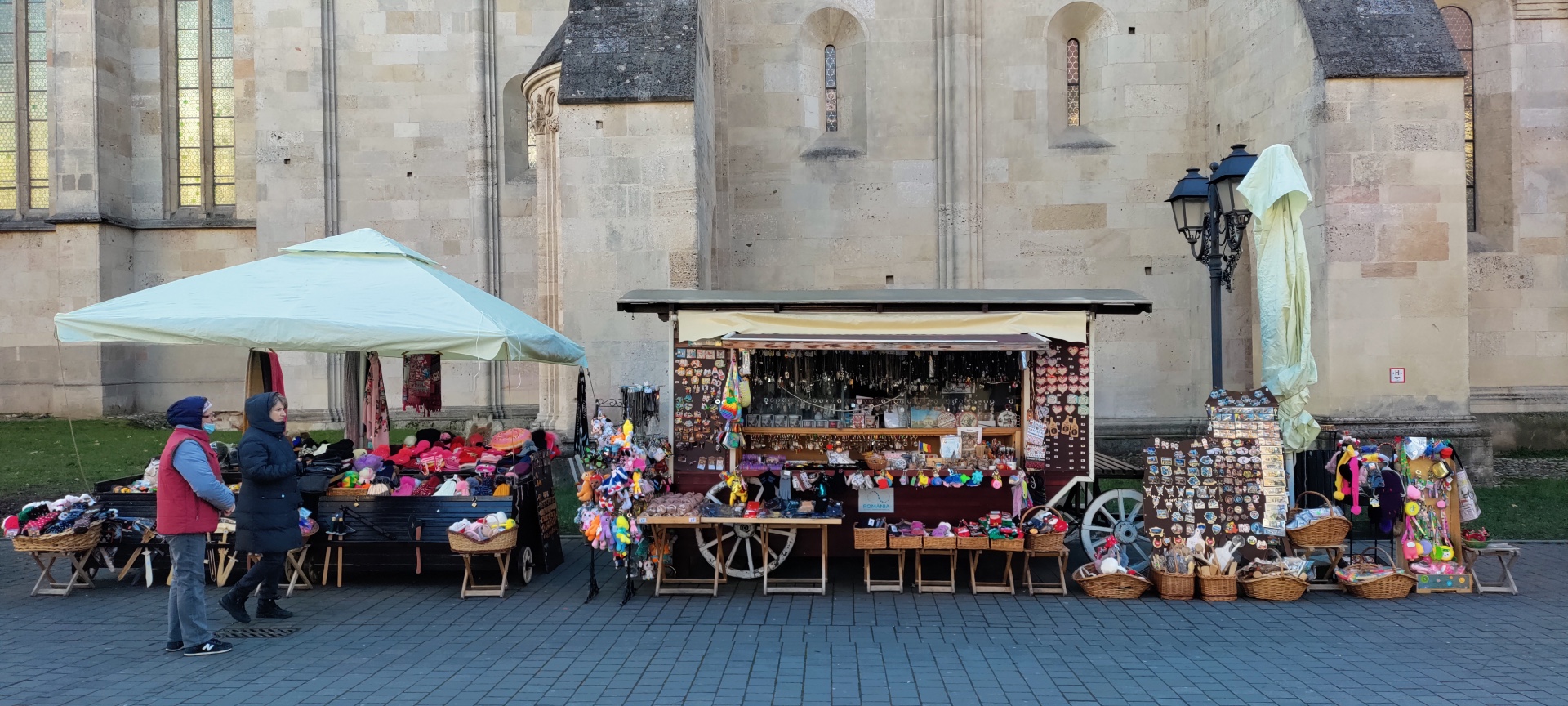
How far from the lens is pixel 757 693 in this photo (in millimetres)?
4887

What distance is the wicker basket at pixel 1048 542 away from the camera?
281 inches

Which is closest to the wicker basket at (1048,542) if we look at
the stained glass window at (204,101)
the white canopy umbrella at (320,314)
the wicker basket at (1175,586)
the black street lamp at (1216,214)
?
the wicker basket at (1175,586)

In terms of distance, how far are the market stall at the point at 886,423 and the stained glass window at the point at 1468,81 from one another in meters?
10.6

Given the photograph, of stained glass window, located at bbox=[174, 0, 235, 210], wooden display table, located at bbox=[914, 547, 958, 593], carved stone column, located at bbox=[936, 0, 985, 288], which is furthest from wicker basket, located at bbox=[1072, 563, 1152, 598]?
stained glass window, located at bbox=[174, 0, 235, 210]

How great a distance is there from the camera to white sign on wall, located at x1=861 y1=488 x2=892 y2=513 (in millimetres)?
7509

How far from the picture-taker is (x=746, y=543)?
24.5ft

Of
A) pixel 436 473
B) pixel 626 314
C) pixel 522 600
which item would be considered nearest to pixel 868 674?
pixel 522 600

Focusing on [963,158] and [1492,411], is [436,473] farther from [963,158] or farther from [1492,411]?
[1492,411]

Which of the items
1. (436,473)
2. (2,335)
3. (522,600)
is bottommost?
(522,600)

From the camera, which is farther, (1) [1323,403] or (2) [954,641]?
(1) [1323,403]

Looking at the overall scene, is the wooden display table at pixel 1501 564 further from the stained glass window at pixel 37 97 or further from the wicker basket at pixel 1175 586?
the stained glass window at pixel 37 97

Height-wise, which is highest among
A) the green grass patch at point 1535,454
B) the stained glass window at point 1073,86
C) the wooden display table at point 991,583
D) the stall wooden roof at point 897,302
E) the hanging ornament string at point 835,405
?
the stained glass window at point 1073,86

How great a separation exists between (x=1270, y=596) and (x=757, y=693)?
437 cm

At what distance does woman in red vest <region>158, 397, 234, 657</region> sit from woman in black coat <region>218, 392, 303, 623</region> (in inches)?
11.8
